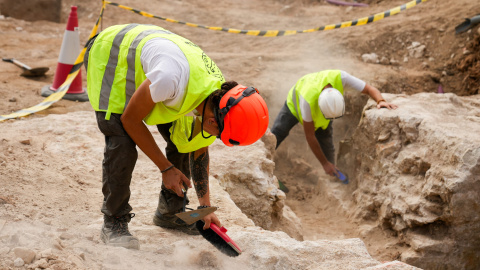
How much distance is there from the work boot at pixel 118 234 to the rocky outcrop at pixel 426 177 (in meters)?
2.76

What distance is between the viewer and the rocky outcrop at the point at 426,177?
408 cm

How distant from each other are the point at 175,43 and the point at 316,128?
3.54 m

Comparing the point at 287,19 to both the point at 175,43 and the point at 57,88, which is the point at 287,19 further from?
the point at 175,43


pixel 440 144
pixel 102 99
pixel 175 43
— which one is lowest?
pixel 440 144

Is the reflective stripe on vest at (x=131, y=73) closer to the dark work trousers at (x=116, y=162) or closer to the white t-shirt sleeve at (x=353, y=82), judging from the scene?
the dark work trousers at (x=116, y=162)

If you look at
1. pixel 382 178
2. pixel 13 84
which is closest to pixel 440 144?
pixel 382 178

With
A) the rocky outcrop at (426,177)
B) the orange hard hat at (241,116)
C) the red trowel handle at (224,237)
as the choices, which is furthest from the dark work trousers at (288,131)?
the orange hard hat at (241,116)

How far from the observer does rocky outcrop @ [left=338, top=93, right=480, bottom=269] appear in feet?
13.4

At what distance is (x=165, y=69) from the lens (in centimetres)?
224

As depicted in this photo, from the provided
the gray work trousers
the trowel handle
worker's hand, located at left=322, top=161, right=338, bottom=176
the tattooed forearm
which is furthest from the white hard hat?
the trowel handle

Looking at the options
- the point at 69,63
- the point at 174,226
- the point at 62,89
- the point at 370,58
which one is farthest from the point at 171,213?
the point at 370,58

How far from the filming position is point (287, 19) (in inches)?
446

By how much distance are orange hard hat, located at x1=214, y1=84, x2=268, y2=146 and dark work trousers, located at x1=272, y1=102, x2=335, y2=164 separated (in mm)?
3437

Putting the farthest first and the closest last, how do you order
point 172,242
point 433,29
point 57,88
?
point 433,29, point 57,88, point 172,242
